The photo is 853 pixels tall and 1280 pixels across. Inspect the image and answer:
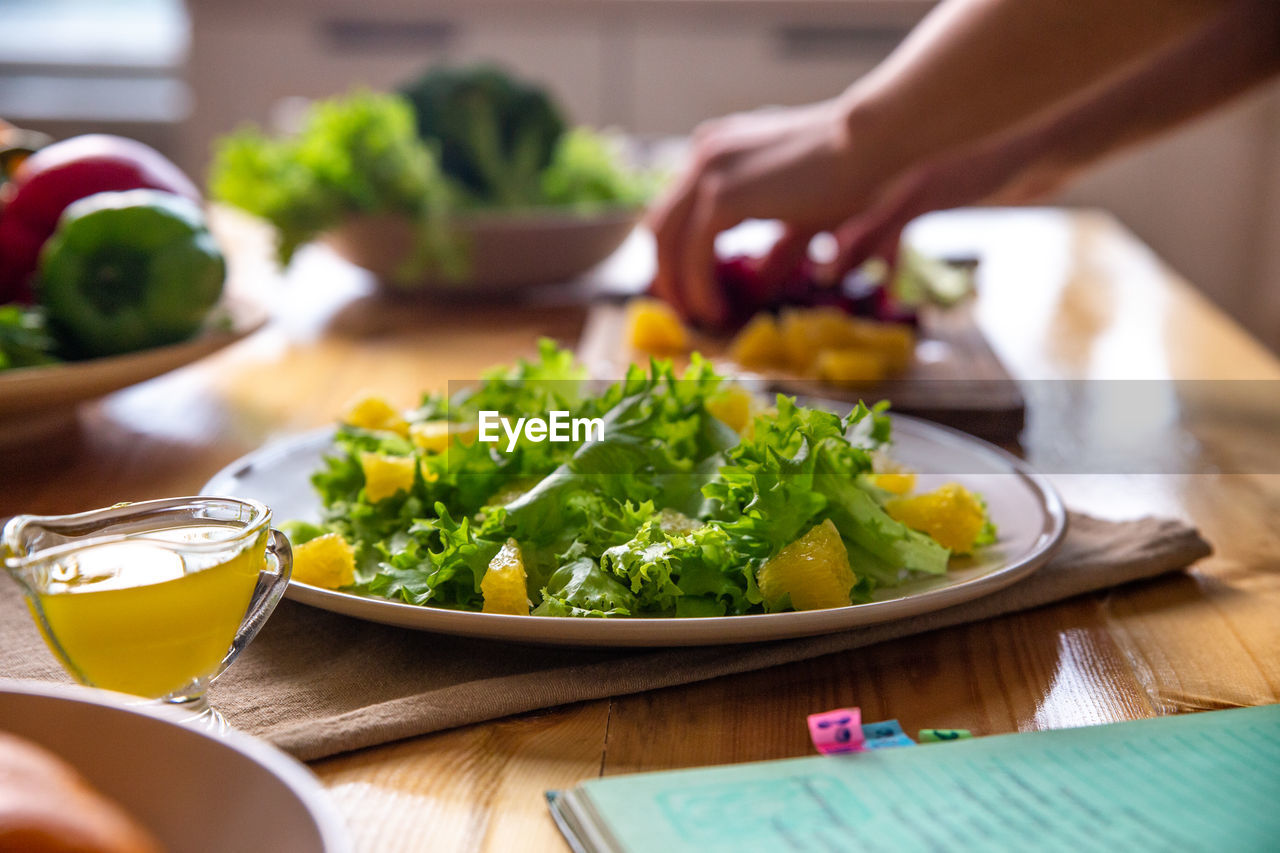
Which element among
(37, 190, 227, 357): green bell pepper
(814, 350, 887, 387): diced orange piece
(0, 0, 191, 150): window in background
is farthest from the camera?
(0, 0, 191, 150): window in background

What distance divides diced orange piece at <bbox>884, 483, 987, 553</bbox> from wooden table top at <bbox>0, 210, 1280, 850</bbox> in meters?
0.06

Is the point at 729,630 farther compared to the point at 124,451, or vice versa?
the point at 124,451

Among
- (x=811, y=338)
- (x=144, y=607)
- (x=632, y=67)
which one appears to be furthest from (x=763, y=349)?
(x=632, y=67)

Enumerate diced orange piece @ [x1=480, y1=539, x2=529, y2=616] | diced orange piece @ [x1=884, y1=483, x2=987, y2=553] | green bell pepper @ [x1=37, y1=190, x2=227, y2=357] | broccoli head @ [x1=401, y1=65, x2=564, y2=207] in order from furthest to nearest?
broccoli head @ [x1=401, y1=65, x2=564, y2=207] → green bell pepper @ [x1=37, y1=190, x2=227, y2=357] → diced orange piece @ [x1=884, y1=483, x2=987, y2=553] → diced orange piece @ [x1=480, y1=539, x2=529, y2=616]

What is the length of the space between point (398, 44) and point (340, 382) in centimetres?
333

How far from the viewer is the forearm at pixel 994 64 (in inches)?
46.0

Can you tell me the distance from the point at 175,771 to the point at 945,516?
1.65 ft

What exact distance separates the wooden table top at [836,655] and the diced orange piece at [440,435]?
0.81 ft

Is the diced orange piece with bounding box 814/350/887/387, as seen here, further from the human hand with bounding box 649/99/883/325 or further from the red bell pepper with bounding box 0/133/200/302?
the red bell pepper with bounding box 0/133/200/302

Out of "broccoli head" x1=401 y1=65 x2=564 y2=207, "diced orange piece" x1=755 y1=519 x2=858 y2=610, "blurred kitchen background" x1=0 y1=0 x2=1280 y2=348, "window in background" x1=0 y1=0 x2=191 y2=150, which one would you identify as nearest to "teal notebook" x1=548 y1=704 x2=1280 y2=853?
"diced orange piece" x1=755 y1=519 x2=858 y2=610

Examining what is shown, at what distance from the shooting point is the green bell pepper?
3.78 feet

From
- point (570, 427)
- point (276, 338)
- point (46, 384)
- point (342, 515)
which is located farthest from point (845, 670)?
point (276, 338)

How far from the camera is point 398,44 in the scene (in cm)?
441

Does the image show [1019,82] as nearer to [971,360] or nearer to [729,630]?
[971,360]
